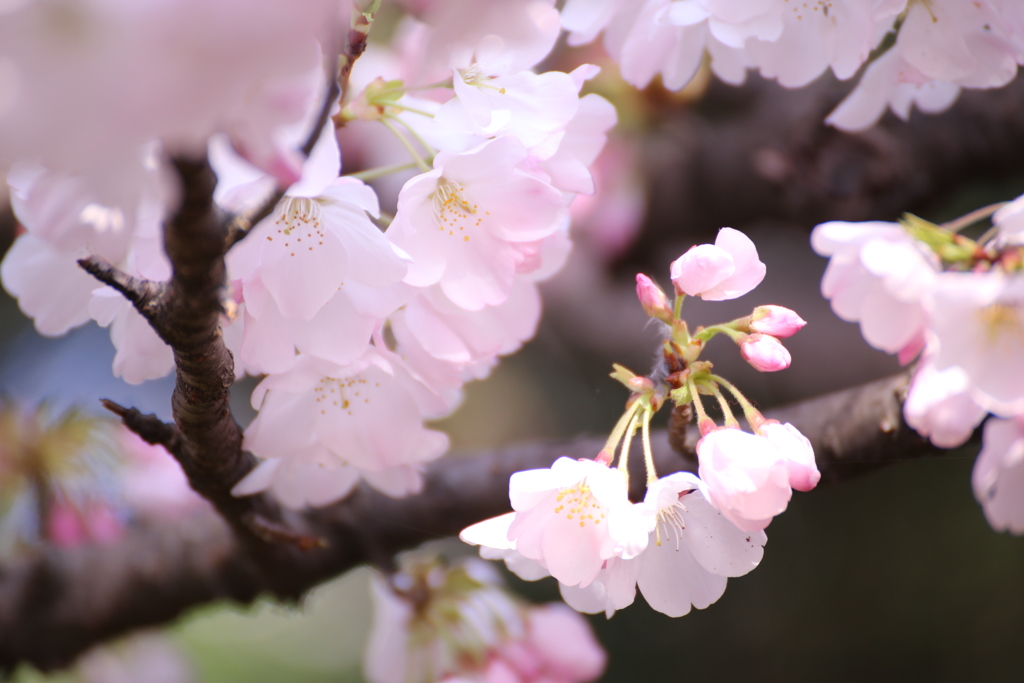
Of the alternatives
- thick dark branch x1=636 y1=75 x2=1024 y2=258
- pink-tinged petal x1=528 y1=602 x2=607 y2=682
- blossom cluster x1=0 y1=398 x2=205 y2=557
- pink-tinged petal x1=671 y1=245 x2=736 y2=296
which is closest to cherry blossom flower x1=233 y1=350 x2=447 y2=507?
pink-tinged petal x1=671 y1=245 x2=736 y2=296

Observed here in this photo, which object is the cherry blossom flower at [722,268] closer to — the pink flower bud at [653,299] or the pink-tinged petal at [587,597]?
the pink flower bud at [653,299]

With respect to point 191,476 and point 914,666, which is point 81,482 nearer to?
point 191,476

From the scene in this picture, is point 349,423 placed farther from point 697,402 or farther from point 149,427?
point 697,402

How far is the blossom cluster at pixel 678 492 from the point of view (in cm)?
40

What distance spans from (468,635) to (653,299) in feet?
1.65

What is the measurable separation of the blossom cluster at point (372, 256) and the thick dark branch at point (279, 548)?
17cm

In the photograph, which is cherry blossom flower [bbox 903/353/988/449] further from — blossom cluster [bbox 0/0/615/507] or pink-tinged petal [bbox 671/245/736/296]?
blossom cluster [bbox 0/0/615/507]

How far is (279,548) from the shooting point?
748mm

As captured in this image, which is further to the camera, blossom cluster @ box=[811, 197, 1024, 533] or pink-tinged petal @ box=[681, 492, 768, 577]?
pink-tinged petal @ box=[681, 492, 768, 577]

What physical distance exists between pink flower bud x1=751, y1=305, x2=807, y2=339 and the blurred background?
1.11ft

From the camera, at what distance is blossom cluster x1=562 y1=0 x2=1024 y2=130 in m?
0.54

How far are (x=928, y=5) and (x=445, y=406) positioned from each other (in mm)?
491

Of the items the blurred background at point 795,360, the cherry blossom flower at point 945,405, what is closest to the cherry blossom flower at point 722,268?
the cherry blossom flower at point 945,405

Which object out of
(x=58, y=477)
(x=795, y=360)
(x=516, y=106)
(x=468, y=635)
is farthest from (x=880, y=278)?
(x=58, y=477)
